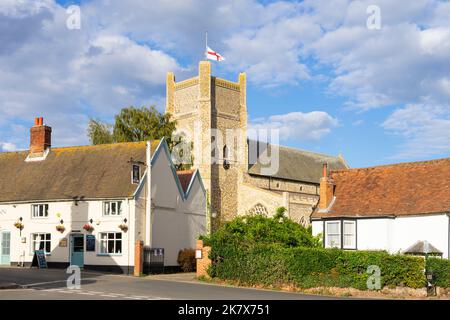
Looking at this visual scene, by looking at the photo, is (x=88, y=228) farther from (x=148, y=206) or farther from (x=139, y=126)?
(x=139, y=126)

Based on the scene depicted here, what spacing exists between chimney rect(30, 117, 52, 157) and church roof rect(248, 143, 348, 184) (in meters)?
32.0

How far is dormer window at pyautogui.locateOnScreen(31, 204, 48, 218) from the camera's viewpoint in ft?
136

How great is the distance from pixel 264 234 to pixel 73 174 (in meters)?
15.6

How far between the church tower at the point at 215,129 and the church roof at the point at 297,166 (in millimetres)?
3276

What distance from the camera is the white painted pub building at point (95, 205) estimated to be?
3875 cm

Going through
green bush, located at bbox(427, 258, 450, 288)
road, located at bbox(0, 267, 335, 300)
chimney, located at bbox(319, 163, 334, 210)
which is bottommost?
road, located at bbox(0, 267, 335, 300)

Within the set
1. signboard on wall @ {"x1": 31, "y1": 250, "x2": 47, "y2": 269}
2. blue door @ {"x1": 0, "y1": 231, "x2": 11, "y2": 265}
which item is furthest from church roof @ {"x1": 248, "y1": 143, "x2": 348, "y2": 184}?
signboard on wall @ {"x1": 31, "y1": 250, "x2": 47, "y2": 269}

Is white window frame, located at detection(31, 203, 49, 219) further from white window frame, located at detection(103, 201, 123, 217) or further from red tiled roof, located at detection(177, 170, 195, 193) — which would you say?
red tiled roof, located at detection(177, 170, 195, 193)

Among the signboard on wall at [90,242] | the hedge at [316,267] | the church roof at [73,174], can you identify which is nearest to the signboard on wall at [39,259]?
the signboard on wall at [90,242]

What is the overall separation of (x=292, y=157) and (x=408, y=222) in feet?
154

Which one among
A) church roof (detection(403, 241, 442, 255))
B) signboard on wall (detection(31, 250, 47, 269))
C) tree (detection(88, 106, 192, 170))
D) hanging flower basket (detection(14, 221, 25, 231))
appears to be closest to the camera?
church roof (detection(403, 241, 442, 255))

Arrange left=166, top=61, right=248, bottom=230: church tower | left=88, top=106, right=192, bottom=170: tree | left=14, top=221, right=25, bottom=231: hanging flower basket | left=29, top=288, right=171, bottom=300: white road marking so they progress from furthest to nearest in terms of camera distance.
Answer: left=166, top=61, right=248, bottom=230: church tower, left=88, top=106, right=192, bottom=170: tree, left=14, top=221, right=25, bottom=231: hanging flower basket, left=29, top=288, right=171, bottom=300: white road marking

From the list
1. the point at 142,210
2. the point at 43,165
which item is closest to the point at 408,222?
the point at 142,210

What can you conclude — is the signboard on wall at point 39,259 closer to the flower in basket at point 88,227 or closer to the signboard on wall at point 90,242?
the signboard on wall at point 90,242
